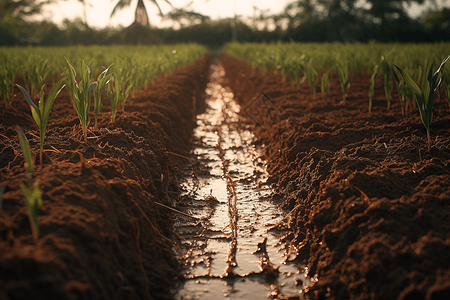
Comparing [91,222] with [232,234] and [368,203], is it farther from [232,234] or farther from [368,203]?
[368,203]

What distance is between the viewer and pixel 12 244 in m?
1.25

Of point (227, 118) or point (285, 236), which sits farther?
point (227, 118)

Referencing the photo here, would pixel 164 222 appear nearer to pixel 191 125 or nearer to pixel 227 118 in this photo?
pixel 191 125

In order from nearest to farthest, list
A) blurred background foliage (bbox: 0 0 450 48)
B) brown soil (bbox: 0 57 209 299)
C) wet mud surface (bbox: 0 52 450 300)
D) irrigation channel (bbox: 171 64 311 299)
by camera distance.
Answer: brown soil (bbox: 0 57 209 299) < wet mud surface (bbox: 0 52 450 300) < irrigation channel (bbox: 171 64 311 299) < blurred background foliage (bbox: 0 0 450 48)

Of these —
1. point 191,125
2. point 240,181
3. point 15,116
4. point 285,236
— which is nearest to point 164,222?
point 285,236

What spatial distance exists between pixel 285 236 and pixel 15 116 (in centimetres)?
306

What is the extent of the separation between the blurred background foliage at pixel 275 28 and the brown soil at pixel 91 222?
25.1m

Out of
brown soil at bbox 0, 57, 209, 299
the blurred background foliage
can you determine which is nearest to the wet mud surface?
brown soil at bbox 0, 57, 209, 299

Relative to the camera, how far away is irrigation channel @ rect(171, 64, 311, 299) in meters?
1.71

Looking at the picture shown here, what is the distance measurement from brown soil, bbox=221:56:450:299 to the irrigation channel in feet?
0.46

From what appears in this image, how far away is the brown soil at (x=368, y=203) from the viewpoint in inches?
54.7

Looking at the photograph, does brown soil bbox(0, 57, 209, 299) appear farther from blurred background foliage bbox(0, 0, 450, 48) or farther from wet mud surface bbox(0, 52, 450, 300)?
blurred background foliage bbox(0, 0, 450, 48)

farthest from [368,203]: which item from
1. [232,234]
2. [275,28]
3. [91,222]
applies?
[275,28]

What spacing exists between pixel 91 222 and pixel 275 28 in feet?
125
